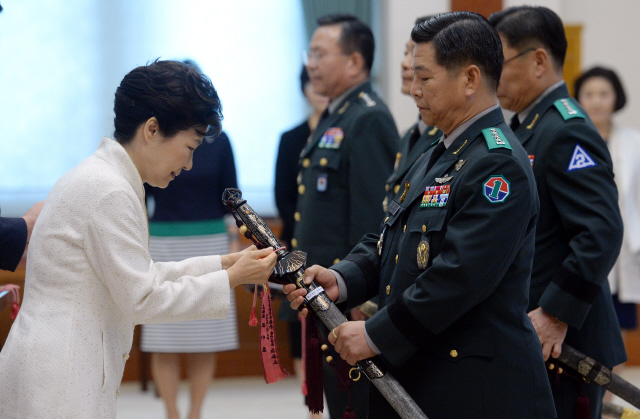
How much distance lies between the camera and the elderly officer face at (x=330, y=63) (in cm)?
293

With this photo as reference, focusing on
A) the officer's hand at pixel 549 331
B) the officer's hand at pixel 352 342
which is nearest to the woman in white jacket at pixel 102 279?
the officer's hand at pixel 352 342

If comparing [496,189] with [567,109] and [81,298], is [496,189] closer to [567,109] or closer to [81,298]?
[567,109]

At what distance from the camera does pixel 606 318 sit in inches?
80.7

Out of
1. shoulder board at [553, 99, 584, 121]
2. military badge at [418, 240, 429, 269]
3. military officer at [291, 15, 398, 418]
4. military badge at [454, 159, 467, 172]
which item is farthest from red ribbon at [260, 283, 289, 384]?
shoulder board at [553, 99, 584, 121]

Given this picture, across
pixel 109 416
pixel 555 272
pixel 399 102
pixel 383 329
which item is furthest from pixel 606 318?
pixel 399 102

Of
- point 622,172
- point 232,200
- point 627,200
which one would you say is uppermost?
point 232,200

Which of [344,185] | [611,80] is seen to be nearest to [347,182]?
[344,185]

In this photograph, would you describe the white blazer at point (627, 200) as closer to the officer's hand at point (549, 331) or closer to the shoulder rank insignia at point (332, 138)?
the shoulder rank insignia at point (332, 138)

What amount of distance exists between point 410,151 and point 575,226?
26.7 inches

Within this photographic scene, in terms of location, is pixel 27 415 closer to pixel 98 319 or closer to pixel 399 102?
pixel 98 319

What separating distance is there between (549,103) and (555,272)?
0.50 meters

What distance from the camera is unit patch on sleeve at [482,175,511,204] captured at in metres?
1.50

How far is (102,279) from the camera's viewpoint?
1.53 m

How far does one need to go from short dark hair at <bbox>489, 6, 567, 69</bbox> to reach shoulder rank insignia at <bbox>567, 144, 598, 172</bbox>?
0.36 metres
